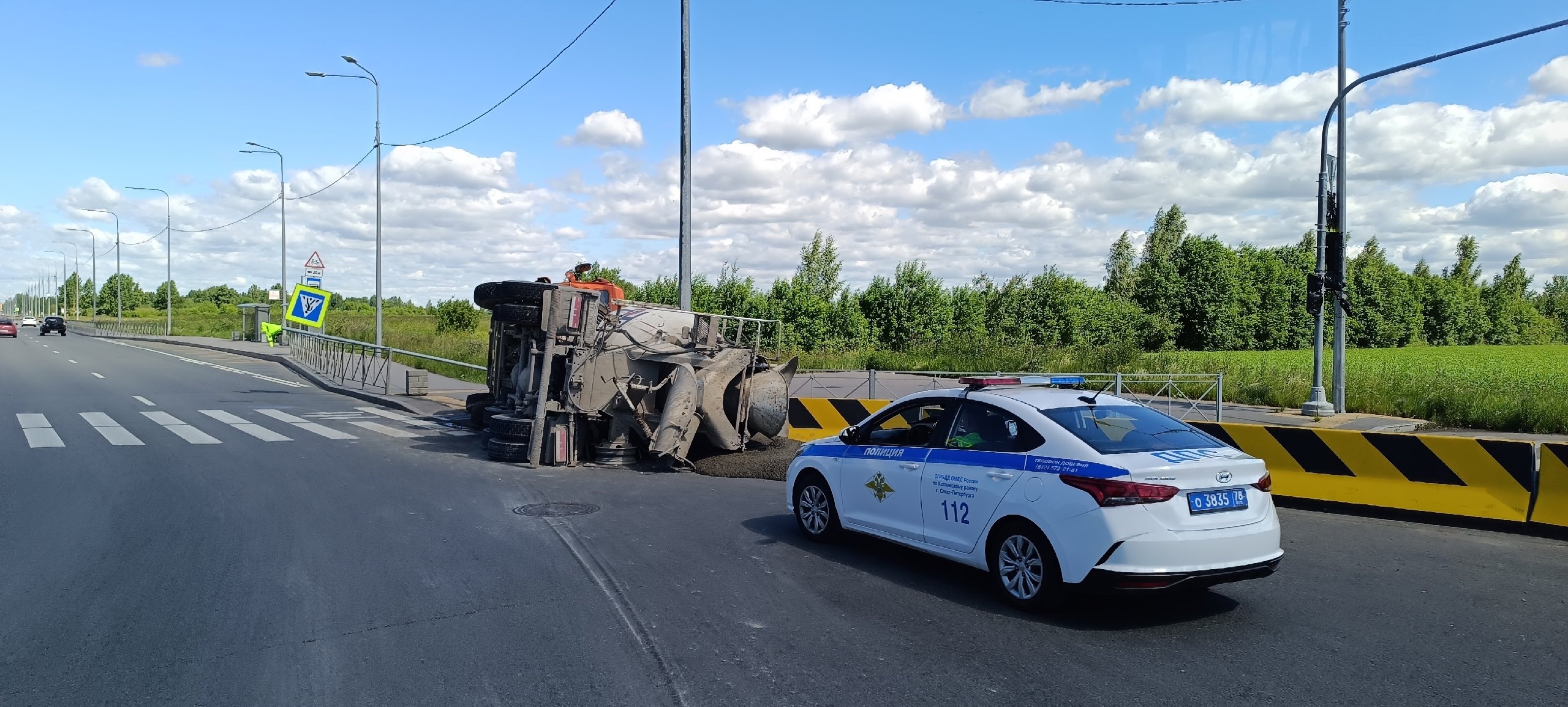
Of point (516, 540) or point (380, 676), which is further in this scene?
point (516, 540)

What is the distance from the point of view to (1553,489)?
8.14 m

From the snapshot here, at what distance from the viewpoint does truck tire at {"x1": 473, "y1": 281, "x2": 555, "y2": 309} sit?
1372 centimetres

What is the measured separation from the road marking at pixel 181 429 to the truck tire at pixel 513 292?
4374 millimetres

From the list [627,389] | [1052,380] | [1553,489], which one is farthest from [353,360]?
[1553,489]

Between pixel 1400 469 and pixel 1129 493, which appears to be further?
pixel 1400 469

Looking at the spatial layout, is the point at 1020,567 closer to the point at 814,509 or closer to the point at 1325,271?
the point at 814,509

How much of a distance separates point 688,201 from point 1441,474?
11.7 meters

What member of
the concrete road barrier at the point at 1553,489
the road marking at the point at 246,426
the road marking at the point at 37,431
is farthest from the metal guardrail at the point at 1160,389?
the road marking at the point at 37,431

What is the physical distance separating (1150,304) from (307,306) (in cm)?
5539

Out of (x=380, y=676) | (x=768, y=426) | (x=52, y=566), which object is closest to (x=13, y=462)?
(x=52, y=566)

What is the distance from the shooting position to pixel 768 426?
12828mm

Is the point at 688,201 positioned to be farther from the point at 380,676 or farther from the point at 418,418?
the point at 380,676

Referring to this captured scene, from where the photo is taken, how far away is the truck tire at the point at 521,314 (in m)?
13.0

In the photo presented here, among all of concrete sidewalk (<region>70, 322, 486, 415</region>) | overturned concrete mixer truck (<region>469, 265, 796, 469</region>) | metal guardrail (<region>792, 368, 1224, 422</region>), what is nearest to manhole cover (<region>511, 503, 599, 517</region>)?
overturned concrete mixer truck (<region>469, 265, 796, 469</region>)
